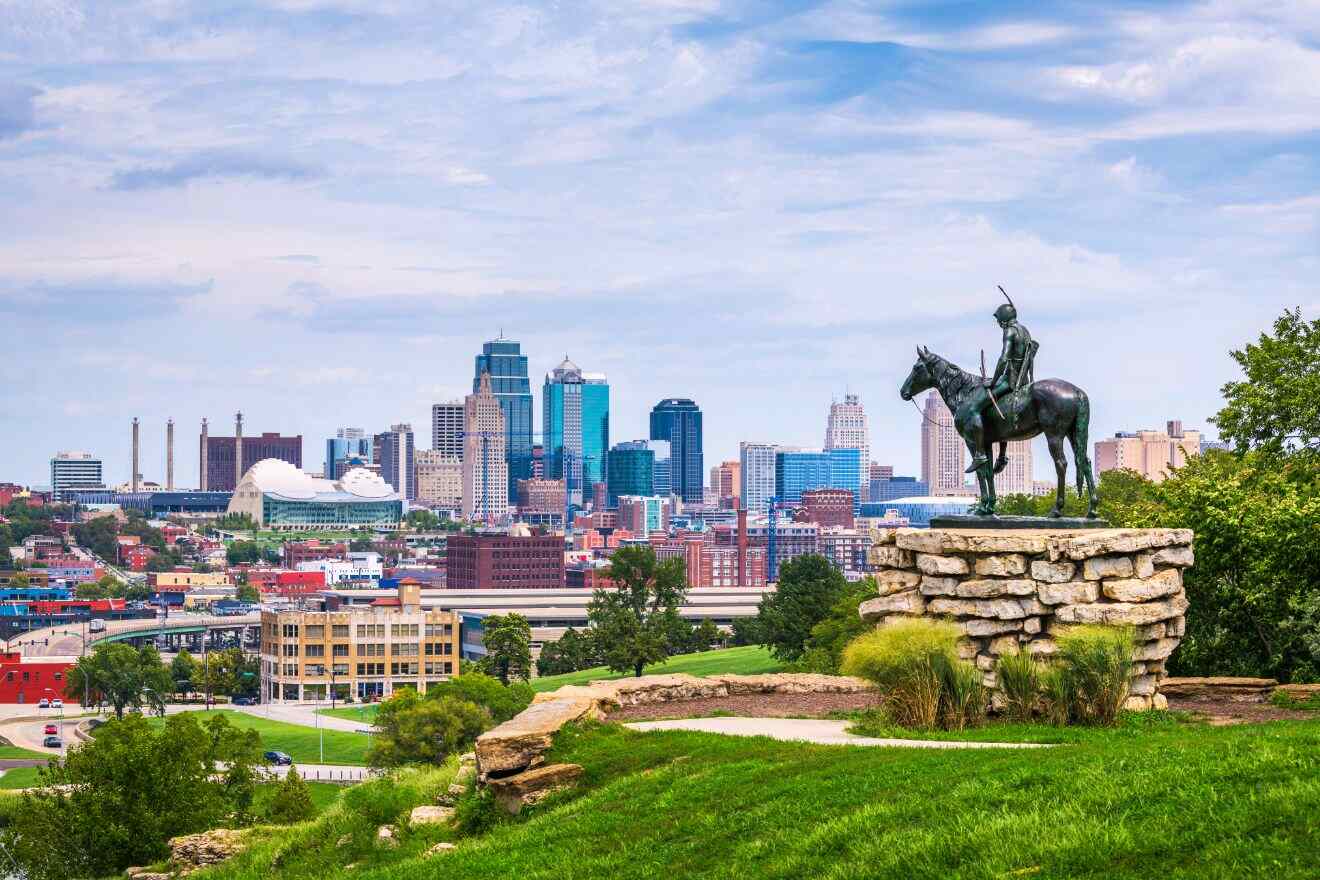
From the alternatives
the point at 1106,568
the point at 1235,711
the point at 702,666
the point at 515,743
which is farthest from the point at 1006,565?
the point at 702,666

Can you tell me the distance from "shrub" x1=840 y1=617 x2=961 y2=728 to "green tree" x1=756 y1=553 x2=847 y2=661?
47252 mm

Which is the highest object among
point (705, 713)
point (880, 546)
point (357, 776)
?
point (880, 546)

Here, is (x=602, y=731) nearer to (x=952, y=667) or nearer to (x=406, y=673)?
(x=952, y=667)

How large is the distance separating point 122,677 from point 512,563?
321ft

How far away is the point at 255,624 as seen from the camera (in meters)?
150

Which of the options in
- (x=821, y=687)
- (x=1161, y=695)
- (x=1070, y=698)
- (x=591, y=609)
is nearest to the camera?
(x=1070, y=698)

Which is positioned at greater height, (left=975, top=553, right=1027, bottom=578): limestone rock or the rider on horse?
the rider on horse

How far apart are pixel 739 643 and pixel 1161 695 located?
270ft

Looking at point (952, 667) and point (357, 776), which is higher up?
point (952, 667)

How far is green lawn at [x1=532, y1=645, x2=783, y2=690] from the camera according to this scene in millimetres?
70875

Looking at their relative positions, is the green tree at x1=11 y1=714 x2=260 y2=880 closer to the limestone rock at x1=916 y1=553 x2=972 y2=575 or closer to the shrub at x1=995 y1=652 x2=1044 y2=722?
the limestone rock at x1=916 y1=553 x2=972 y2=575

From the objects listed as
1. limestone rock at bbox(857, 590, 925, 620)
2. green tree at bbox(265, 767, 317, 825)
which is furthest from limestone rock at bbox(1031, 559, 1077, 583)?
green tree at bbox(265, 767, 317, 825)

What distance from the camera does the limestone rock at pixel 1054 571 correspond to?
16688 mm

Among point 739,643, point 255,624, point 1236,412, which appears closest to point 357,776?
point 739,643
